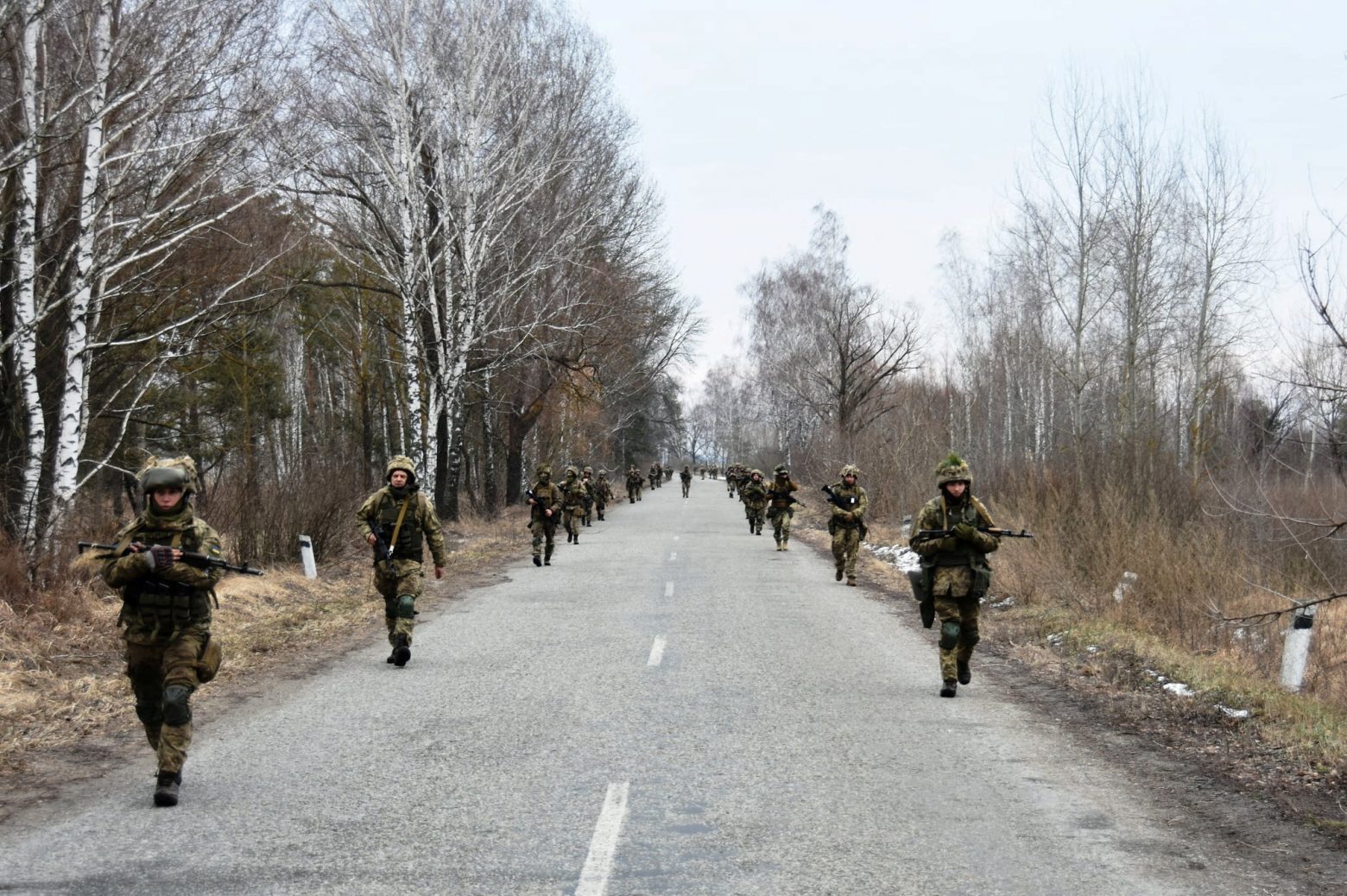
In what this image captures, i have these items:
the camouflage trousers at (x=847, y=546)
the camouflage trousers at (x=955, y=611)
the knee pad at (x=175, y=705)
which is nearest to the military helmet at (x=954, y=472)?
the camouflage trousers at (x=955, y=611)

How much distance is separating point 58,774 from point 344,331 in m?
35.9

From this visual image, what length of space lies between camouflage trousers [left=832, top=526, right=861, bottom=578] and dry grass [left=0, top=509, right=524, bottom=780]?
19.6 feet

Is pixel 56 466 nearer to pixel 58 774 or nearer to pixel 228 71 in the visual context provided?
pixel 228 71

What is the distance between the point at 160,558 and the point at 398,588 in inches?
177

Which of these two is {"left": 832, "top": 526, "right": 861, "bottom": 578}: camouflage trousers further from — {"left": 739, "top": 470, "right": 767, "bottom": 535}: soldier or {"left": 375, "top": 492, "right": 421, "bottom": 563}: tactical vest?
{"left": 739, "top": 470, "right": 767, "bottom": 535}: soldier

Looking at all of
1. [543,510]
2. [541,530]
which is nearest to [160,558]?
[543,510]

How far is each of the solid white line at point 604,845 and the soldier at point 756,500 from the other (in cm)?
2257

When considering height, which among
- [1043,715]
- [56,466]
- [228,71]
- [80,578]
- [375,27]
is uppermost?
[375,27]

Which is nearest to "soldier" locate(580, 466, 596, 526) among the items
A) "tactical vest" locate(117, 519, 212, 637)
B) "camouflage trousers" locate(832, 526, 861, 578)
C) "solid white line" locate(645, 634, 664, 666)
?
"camouflage trousers" locate(832, 526, 861, 578)

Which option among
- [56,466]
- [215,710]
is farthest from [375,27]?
[215,710]

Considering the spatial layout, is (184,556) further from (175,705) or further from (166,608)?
(175,705)

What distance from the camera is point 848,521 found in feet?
58.6

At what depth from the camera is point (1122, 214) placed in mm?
30047

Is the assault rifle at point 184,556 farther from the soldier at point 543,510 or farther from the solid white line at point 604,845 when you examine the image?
the soldier at point 543,510
